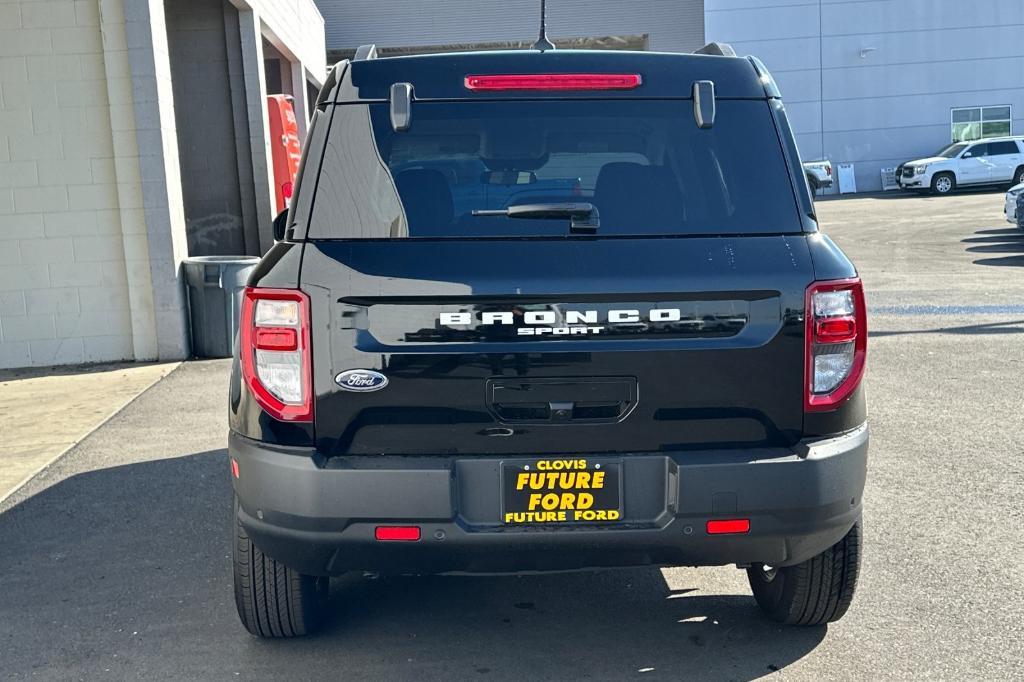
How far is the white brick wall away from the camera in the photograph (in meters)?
10.4

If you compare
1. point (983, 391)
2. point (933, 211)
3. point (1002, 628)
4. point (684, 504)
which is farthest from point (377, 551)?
point (933, 211)

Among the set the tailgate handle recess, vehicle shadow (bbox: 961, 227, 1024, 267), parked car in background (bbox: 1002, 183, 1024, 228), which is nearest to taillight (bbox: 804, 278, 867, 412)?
the tailgate handle recess

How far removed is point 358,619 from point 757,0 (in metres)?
38.3

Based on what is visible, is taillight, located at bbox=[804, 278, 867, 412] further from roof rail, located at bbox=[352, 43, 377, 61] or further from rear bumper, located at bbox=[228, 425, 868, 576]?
roof rail, located at bbox=[352, 43, 377, 61]

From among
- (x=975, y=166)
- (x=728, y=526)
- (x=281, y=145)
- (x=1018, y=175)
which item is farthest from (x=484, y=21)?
(x=728, y=526)

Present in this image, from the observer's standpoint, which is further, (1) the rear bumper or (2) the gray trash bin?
(2) the gray trash bin

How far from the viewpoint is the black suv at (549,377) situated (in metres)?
3.27

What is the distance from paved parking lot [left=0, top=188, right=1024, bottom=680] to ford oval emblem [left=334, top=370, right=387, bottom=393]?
1064mm

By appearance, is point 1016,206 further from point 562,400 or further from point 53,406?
point 562,400

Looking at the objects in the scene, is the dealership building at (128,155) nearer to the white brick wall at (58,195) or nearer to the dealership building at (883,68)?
the white brick wall at (58,195)

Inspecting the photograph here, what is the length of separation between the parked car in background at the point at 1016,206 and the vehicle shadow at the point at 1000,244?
1.20ft

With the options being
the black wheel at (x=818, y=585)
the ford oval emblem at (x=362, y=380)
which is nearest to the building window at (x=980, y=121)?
the black wheel at (x=818, y=585)

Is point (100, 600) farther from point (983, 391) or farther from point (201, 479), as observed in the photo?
point (983, 391)

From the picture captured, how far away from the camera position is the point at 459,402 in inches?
129
